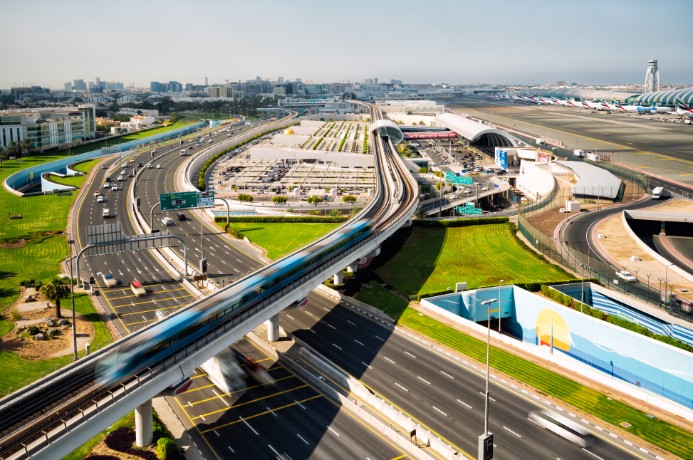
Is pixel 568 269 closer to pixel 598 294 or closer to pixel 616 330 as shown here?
pixel 598 294

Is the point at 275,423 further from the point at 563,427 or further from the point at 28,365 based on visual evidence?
the point at 28,365

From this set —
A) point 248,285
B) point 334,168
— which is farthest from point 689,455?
point 334,168

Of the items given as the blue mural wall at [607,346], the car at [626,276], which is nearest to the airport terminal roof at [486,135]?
the car at [626,276]

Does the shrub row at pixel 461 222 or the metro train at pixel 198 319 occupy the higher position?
the metro train at pixel 198 319

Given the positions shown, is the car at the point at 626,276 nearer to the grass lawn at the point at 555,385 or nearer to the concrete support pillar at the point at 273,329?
the grass lawn at the point at 555,385

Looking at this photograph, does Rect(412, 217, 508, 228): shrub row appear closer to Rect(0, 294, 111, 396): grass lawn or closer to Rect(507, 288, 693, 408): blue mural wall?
Rect(507, 288, 693, 408): blue mural wall

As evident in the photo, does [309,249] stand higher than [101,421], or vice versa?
[309,249]
